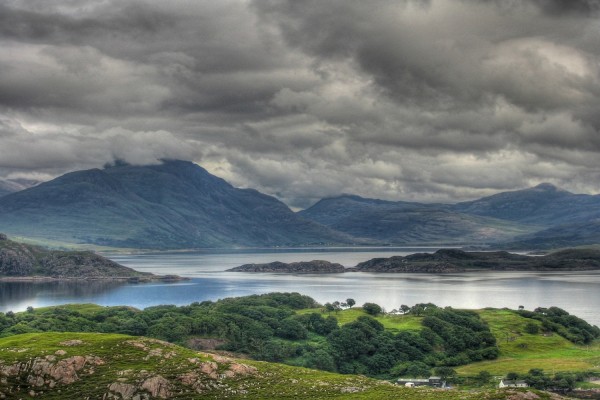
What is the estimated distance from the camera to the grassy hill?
3671 inches

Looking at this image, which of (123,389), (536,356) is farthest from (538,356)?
(123,389)

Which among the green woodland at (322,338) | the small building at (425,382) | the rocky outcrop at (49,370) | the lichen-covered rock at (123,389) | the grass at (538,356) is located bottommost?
the small building at (425,382)

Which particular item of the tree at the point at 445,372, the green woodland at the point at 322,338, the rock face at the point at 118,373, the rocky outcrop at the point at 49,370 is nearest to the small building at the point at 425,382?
the tree at the point at 445,372

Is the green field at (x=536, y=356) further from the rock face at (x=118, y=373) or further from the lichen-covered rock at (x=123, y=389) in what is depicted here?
the lichen-covered rock at (x=123, y=389)

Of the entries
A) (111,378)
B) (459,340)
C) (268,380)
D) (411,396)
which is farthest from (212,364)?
(459,340)

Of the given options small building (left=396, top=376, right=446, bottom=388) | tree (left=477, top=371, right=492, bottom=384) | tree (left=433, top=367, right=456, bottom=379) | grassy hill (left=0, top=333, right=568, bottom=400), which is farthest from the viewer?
tree (left=433, top=367, right=456, bottom=379)

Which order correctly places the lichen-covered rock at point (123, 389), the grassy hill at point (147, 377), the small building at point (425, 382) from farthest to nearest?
1. the small building at point (425, 382)
2. the grassy hill at point (147, 377)
3. the lichen-covered rock at point (123, 389)

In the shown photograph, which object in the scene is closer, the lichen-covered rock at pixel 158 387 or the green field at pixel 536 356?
the lichen-covered rock at pixel 158 387

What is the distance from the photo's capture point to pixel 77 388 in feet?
307

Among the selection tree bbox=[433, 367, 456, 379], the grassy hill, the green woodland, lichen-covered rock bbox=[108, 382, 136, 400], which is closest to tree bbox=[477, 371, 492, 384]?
the green woodland

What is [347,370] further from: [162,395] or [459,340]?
[162,395]

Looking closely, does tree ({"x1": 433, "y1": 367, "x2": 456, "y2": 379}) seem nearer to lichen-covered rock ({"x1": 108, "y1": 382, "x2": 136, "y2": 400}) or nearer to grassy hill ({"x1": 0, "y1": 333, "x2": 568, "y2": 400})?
grassy hill ({"x1": 0, "y1": 333, "x2": 568, "y2": 400})

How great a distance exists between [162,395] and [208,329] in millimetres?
78963

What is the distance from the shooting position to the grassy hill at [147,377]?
93.2 m
